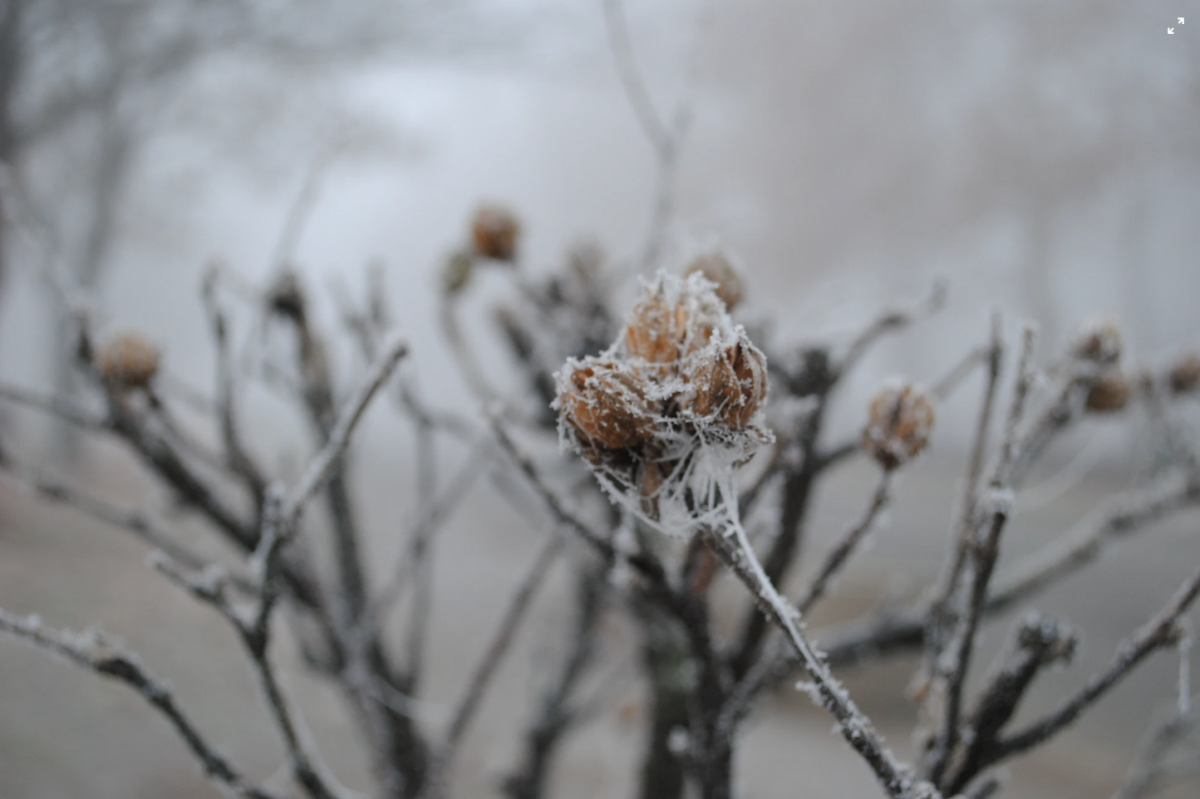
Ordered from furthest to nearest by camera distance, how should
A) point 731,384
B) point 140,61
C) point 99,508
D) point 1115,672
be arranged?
point 140,61, point 99,508, point 1115,672, point 731,384

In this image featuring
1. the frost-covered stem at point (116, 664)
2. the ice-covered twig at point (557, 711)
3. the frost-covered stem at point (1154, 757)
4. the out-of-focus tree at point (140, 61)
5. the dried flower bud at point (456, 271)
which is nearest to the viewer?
the frost-covered stem at point (116, 664)

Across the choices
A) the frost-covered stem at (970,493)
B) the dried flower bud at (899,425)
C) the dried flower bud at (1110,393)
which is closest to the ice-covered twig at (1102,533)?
the dried flower bud at (1110,393)

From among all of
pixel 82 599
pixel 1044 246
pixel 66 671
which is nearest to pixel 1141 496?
pixel 66 671

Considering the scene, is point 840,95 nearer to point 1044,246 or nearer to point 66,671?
point 1044,246

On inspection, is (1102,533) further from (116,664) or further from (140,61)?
(140,61)

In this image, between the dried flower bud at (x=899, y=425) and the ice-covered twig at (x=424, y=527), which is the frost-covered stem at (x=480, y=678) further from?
the dried flower bud at (x=899, y=425)

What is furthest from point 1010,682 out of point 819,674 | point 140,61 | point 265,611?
point 140,61

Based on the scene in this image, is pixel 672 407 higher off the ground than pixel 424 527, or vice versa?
pixel 424 527

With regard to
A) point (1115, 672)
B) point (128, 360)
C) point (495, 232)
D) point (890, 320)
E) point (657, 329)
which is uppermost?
point (495, 232)
